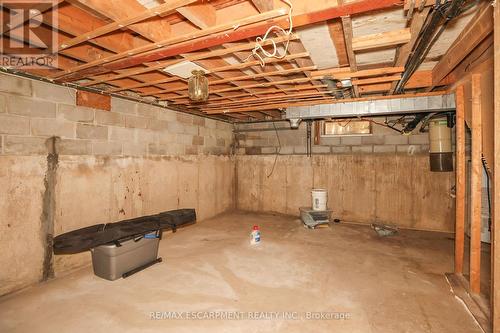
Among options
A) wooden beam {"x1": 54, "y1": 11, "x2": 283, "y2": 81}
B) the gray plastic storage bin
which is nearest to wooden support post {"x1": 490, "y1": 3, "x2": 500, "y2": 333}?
wooden beam {"x1": 54, "y1": 11, "x2": 283, "y2": 81}

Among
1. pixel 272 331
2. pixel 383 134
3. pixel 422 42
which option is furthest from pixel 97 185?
pixel 383 134

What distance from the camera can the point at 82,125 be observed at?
3096 millimetres

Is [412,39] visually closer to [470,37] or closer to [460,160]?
[470,37]

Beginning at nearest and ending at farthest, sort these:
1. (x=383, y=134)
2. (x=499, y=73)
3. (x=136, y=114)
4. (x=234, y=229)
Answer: (x=499, y=73) < (x=136, y=114) < (x=234, y=229) < (x=383, y=134)

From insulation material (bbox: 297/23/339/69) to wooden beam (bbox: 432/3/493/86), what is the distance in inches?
38.5

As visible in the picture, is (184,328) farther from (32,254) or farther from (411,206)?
(411,206)

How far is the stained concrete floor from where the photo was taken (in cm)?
196

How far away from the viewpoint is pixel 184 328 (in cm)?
192

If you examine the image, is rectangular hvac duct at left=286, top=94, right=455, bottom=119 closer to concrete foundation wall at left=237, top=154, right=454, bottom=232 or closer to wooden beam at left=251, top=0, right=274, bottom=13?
concrete foundation wall at left=237, top=154, right=454, bottom=232

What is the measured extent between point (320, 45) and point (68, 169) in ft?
9.95

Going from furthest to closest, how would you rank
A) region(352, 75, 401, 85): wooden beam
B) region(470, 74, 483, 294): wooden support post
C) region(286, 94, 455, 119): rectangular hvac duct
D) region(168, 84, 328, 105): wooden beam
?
region(286, 94, 455, 119): rectangular hvac duct → region(168, 84, 328, 105): wooden beam → region(352, 75, 401, 85): wooden beam → region(470, 74, 483, 294): wooden support post

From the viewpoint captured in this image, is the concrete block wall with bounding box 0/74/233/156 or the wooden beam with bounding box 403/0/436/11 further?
the concrete block wall with bounding box 0/74/233/156

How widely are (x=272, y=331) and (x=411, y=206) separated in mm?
3994

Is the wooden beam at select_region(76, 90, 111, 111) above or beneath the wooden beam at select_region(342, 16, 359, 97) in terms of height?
beneath
